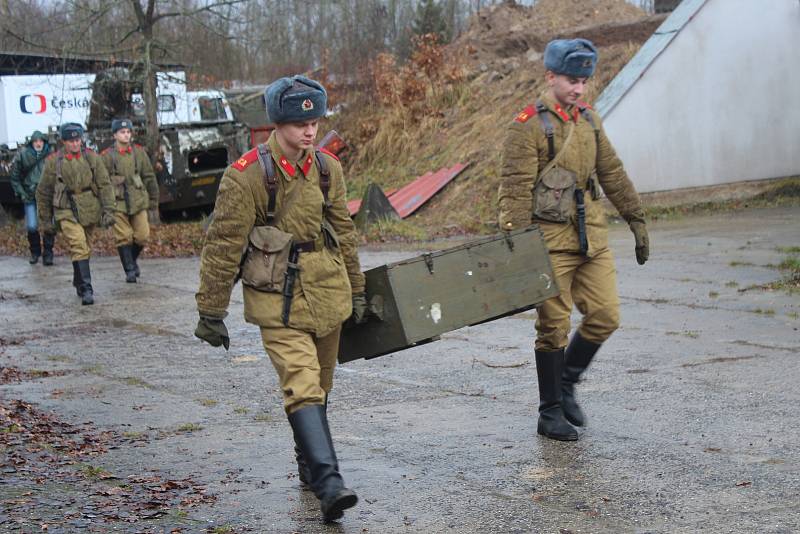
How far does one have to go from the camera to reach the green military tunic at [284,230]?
15.9ft

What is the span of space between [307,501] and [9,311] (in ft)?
25.2

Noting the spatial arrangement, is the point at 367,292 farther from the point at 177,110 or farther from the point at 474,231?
the point at 177,110

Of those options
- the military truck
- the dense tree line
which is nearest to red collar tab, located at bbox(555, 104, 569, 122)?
the dense tree line

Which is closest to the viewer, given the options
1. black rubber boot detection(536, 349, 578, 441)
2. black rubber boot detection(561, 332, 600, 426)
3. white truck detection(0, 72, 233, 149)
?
black rubber boot detection(536, 349, 578, 441)

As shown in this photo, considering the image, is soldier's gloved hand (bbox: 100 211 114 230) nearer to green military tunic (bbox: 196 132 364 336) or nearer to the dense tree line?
the dense tree line

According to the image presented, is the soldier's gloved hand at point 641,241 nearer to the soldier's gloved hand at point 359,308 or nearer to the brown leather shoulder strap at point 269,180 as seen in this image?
the soldier's gloved hand at point 359,308

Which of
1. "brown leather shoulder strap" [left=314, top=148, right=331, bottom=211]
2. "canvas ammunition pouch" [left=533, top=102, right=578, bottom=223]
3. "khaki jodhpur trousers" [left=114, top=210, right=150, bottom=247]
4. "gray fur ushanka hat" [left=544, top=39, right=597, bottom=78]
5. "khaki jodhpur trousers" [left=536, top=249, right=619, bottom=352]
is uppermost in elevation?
"gray fur ushanka hat" [left=544, top=39, right=597, bottom=78]

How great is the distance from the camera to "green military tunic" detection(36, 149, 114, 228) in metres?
12.4

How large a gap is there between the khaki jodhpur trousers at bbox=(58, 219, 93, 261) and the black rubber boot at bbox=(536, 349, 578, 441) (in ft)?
24.3

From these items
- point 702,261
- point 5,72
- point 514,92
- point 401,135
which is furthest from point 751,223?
point 5,72

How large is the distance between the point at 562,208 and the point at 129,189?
809 cm

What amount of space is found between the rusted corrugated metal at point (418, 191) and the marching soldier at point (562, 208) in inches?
509

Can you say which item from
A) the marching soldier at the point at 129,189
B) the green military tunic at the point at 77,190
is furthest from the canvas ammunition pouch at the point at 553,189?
the marching soldier at the point at 129,189

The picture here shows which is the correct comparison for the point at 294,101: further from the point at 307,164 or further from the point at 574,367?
the point at 574,367
